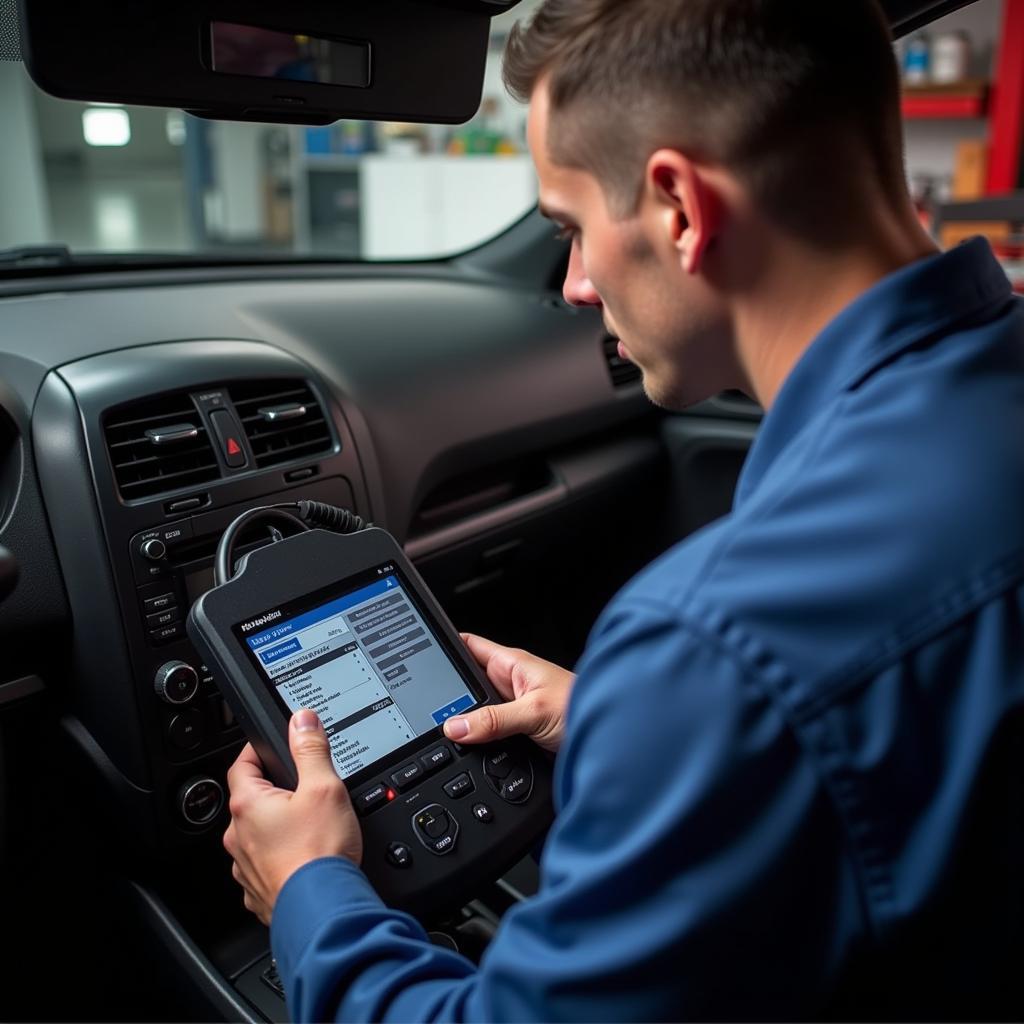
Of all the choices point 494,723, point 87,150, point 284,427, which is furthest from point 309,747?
point 87,150

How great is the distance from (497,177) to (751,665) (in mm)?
6599

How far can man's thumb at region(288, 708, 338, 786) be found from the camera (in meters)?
0.79

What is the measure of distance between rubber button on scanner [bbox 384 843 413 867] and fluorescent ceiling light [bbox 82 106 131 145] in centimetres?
101

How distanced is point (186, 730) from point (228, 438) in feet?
0.99

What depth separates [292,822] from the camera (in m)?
0.75

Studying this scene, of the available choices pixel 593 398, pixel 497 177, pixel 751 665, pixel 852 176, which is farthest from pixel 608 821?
pixel 497 177

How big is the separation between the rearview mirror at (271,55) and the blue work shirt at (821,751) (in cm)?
59

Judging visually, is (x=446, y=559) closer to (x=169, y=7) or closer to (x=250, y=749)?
(x=250, y=749)

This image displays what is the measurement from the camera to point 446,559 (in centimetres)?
146

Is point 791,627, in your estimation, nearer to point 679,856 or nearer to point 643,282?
point 679,856

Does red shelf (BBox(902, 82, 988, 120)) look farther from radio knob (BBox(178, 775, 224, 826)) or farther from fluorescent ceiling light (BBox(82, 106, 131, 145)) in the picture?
radio knob (BBox(178, 775, 224, 826))

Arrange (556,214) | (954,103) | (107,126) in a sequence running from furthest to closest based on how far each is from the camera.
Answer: (954,103)
(107,126)
(556,214)

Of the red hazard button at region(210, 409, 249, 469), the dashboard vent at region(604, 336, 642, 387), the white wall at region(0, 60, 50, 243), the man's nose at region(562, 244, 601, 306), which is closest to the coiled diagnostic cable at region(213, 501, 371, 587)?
the red hazard button at region(210, 409, 249, 469)

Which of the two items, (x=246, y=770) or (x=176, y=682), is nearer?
(x=246, y=770)
